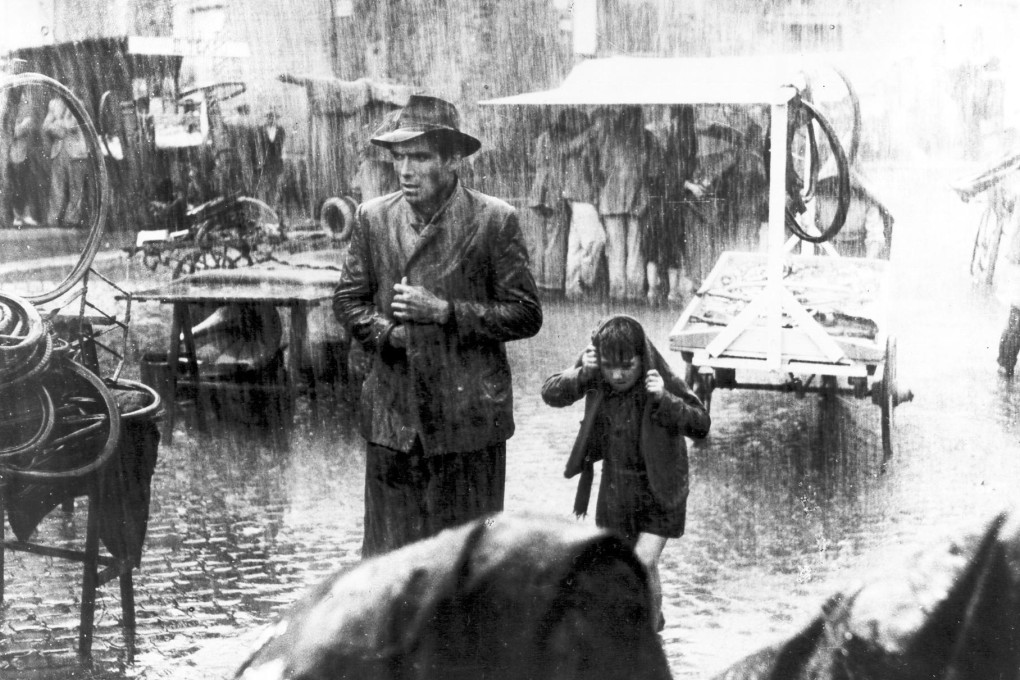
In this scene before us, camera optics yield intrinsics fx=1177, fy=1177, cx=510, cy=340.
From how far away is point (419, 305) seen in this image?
367cm

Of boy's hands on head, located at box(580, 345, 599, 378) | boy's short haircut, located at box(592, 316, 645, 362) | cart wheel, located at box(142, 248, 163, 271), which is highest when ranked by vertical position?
cart wheel, located at box(142, 248, 163, 271)

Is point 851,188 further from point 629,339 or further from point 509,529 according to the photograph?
point 509,529

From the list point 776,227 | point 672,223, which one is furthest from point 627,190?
point 776,227

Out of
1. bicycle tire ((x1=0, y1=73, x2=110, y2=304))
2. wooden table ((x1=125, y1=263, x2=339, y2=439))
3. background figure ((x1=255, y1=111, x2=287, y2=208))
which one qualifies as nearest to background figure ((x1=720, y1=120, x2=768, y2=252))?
wooden table ((x1=125, y1=263, x2=339, y2=439))

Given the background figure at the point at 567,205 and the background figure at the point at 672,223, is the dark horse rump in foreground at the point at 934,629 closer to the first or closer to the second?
the background figure at the point at 672,223

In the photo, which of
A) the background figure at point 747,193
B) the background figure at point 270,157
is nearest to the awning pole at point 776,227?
the background figure at point 747,193

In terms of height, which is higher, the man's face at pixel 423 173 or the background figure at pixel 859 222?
the man's face at pixel 423 173

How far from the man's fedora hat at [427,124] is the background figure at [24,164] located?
115 cm

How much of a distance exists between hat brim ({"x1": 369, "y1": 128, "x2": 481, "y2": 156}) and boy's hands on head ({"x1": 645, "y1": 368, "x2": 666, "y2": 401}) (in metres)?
0.90

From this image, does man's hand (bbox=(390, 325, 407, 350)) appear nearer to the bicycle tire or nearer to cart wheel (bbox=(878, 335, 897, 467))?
the bicycle tire

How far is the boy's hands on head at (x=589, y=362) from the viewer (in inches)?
147

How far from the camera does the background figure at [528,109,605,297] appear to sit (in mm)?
3762

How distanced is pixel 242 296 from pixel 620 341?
125 centimetres

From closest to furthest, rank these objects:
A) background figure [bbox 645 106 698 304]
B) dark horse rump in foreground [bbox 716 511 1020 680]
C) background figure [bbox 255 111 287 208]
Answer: dark horse rump in foreground [bbox 716 511 1020 680] < background figure [bbox 645 106 698 304] < background figure [bbox 255 111 287 208]
